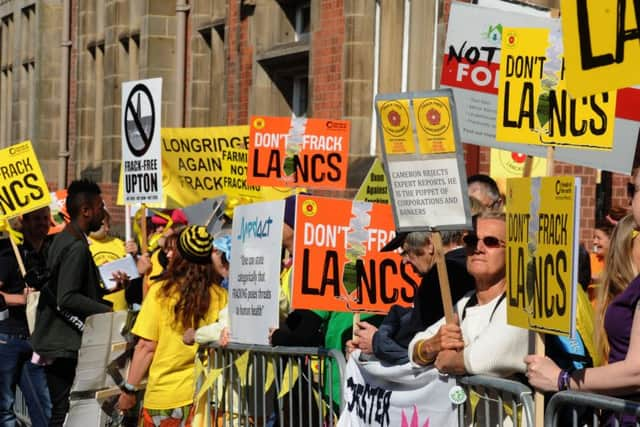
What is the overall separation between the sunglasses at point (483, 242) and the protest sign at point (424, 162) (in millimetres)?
95

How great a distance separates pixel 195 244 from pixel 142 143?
3186 mm

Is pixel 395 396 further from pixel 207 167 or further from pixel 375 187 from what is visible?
pixel 207 167

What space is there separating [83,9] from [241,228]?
941 inches

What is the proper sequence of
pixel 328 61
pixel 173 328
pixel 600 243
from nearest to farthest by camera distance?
pixel 173 328 → pixel 600 243 → pixel 328 61

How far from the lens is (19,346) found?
10.4 metres

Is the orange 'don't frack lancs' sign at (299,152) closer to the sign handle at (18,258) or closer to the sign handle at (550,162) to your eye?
the sign handle at (18,258)

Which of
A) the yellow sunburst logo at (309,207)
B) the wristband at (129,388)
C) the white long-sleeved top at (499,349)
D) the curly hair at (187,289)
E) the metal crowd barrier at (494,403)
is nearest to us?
the metal crowd barrier at (494,403)

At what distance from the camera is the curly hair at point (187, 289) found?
8.44 m

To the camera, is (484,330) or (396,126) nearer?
(484,330)

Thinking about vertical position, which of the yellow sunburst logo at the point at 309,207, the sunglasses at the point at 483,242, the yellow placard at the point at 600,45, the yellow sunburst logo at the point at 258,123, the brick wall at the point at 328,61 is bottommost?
the sunglasses at the point at 483,242

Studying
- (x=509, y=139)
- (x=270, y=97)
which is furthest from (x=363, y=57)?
(x=509, y=139)

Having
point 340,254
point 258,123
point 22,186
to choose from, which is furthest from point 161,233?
point 340,254

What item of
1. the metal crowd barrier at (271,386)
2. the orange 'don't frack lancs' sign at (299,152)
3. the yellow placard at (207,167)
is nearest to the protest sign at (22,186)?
the yellow placard at (207,167)

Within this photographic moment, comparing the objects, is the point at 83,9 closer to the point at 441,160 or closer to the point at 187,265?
the point at 187,265
